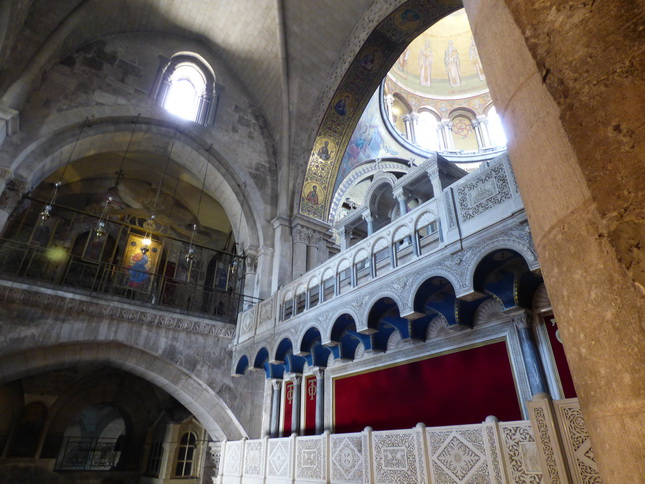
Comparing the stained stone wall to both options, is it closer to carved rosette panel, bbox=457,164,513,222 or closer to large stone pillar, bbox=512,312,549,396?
large stone pillar, bbox=512,312,549,396

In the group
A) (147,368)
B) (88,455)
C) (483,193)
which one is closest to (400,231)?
(483,193)

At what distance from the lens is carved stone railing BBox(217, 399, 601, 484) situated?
3.16m

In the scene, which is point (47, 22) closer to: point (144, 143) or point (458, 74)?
point (144, 143)

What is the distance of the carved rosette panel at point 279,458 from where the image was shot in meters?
6.38

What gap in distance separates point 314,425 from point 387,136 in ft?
33.9

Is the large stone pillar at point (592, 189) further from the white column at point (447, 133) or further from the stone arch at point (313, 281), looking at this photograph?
the white column at point (447, 133)

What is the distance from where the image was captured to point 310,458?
6.00m

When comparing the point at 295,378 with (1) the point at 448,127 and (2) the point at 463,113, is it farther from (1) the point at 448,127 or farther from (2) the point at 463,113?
(2) the point at 463,113

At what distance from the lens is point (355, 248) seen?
7223mm

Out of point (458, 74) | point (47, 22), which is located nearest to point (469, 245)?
point (47, 22)

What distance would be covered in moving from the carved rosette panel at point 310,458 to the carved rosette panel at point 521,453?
2838mm

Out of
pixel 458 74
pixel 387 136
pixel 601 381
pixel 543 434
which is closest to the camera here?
pixel 601 381

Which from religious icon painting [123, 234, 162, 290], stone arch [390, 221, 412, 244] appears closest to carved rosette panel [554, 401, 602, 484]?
stone arch [390, 221, 412, 244]

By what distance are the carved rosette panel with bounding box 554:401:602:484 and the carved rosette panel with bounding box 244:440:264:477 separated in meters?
5.26
